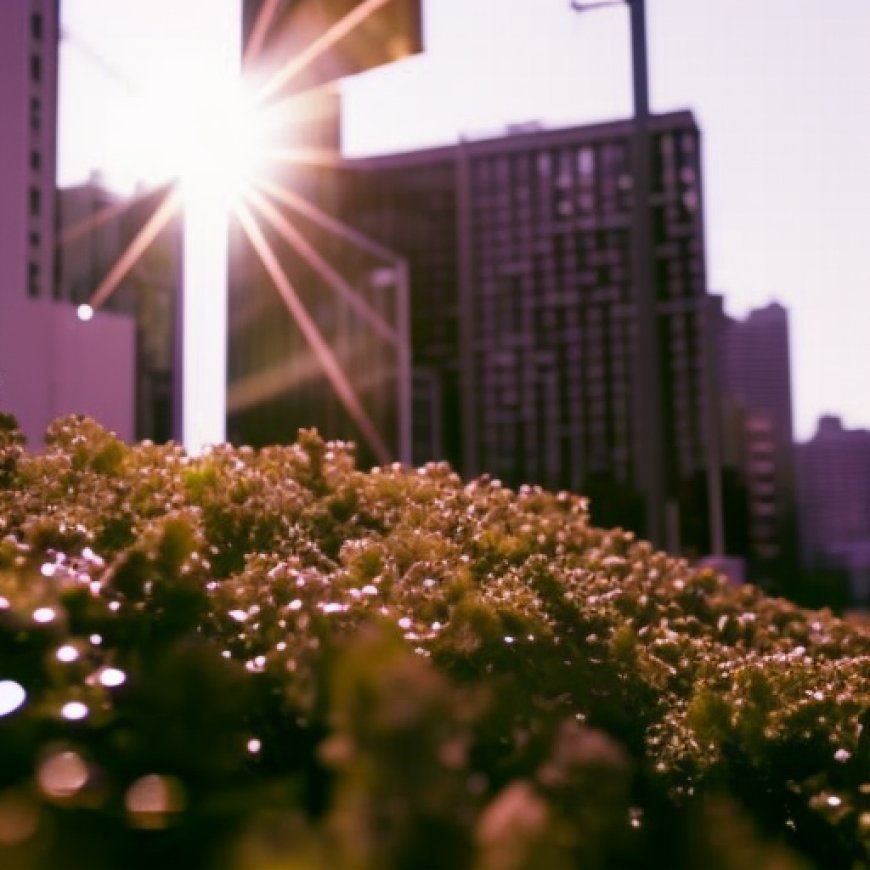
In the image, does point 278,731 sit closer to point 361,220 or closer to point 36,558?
point 36,558

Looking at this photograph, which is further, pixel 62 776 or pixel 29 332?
pixel 29 332

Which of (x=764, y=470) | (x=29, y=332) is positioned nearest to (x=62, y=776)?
(x=29, y=332)

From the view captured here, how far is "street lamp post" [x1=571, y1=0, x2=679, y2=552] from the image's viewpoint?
38.4 ft

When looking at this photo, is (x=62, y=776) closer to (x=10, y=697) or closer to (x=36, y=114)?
(x=10, y=697)

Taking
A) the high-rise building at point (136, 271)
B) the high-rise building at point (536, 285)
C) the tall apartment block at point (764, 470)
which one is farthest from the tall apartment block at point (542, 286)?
the high-rise building at point (136, 271)

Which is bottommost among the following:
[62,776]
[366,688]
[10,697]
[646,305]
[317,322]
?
[62,776]

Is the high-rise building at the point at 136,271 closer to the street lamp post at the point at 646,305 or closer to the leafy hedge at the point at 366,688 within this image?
the street lamp post at the point at 646,305

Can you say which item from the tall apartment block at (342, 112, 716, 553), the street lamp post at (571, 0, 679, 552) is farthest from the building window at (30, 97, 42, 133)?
the tall apartment block at (342, 112, 716, 553)

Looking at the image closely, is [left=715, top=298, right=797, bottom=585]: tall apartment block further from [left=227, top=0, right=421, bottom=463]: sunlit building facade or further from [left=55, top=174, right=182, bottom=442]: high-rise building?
[left=55, top=174, right=182, bottom=442]: high-rise building

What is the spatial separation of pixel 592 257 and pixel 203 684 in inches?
4937

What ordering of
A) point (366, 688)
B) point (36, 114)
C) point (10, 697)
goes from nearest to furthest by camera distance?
point (366, 688) → point (10, 697) → point (36, 114)

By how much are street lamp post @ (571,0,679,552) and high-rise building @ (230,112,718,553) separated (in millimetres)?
108497

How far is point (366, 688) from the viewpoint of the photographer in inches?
89.2

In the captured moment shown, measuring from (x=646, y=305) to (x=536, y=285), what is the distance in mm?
116559
